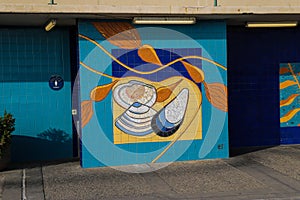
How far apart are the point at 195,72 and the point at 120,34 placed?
2.02 meters

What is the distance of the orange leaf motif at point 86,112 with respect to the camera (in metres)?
10.8

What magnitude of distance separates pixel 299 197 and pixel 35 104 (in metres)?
6.88

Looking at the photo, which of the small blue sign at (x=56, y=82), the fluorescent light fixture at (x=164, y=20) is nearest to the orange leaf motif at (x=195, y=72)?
the fluorescent light fixture at (x=164, y=20)

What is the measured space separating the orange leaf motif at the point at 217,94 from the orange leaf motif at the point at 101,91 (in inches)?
89.6

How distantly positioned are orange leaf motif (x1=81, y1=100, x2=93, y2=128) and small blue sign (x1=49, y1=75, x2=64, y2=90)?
166cm

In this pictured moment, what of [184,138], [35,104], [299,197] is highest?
[35,104]

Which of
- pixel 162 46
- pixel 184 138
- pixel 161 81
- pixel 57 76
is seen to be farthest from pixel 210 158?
pixel 57 76

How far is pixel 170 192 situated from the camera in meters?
8.69

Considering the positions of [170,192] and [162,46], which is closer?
[170,192]

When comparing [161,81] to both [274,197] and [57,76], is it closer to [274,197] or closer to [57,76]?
[57,76]

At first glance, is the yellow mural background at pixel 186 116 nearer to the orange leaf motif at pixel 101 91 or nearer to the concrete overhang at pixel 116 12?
the orange leaf motif at pixel 101 91

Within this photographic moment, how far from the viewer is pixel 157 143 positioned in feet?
36.7

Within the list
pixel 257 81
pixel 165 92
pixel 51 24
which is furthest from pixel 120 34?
pixel 257 81

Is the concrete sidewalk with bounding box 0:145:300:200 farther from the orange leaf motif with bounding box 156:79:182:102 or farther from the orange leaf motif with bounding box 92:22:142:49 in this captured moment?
the orange leaf motif with bounding box 92:22:142:49
